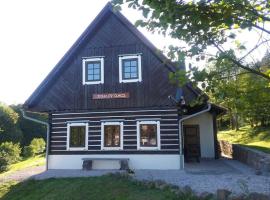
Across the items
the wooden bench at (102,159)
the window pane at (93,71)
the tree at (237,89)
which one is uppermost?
the window pane at (93,71)

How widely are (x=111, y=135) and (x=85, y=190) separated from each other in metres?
5.03

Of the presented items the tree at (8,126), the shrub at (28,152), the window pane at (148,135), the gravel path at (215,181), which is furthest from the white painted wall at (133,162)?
the tree at (8,126)

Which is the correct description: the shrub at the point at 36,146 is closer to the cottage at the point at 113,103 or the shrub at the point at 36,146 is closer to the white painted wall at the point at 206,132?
the cottage at the point at 113,103

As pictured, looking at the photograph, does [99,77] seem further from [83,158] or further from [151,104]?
[83,158]

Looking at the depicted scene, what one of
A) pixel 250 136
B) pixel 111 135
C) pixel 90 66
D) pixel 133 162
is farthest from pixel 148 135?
pixel 250 136

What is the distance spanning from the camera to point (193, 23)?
4746 millimetres

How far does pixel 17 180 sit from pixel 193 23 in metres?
10.6

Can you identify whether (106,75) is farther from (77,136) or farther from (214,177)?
(214,177)

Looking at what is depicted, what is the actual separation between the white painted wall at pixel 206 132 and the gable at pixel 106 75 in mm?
4706

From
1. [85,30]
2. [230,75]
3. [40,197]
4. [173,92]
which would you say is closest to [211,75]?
[230,75]

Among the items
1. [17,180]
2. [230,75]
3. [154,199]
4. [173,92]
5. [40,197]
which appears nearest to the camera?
[230,75]

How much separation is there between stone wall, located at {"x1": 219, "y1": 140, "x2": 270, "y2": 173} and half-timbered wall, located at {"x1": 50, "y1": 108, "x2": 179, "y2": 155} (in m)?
3.44

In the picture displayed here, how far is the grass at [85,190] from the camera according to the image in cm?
889

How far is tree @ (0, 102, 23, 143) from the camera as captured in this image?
1081 inches
